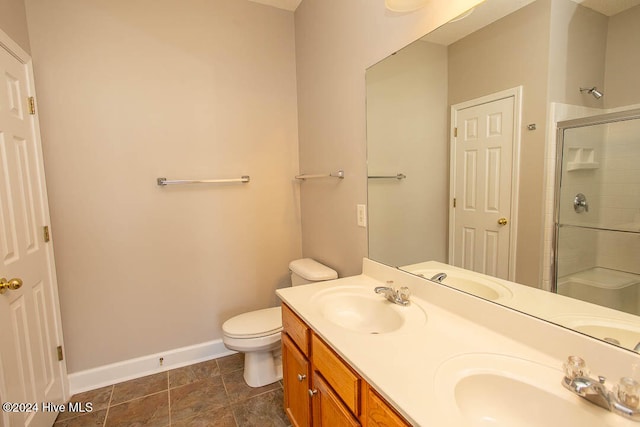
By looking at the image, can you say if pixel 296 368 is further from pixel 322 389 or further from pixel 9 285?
pixel 9 285

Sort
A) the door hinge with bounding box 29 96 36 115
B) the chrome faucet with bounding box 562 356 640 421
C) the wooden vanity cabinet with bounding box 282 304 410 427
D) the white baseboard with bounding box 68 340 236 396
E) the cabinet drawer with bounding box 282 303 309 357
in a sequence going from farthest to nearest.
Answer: the white baseboard with bounding box 68 340 236 396 → the door hinge with bounding box 29 96 36 115 → the cabinet drawer with bounding box 282 303 309 357 → the wooden vanity cabinet with bounding box 282 304 410 427 → the chrome faucet with bounding box 562 356 640 421

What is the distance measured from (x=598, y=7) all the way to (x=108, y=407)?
2.92 m

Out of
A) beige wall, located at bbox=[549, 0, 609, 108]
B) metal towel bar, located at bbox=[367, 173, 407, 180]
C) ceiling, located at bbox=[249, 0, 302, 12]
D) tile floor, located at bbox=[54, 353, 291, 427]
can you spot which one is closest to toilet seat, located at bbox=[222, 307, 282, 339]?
tile floor, located at bbox=[54, 353, 291, 427]

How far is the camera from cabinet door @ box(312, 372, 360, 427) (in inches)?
38.8

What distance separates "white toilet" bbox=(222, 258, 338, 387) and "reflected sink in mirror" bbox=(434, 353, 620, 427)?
1.19 metres

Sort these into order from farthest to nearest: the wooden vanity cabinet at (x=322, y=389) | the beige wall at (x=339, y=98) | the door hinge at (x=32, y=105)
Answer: the door hinge at (x=32, y=105), the beige wall at (x=339, y=98), the wooden vanity cabinet at (x=322, y=389)

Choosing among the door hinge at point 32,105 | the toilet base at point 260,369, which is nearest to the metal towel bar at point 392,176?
the toilet base at point 260,369

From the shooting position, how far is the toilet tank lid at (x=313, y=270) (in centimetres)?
197

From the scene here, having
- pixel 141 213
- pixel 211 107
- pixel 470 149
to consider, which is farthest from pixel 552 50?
pixel 141 213

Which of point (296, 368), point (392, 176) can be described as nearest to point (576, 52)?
point (392, 176)

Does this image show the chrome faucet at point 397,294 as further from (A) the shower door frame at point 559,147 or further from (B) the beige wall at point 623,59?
(B) the beige wall at point 623,59

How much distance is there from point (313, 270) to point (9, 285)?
60.3 inches

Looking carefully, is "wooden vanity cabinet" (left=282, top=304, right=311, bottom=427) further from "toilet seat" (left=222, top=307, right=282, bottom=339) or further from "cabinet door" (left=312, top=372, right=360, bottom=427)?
"toilet seat" (left=222, top=307, right=282, bottom=339)

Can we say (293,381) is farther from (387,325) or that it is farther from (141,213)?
(141,213)
